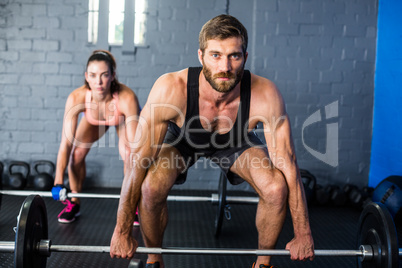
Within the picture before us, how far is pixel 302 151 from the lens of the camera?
3.93m

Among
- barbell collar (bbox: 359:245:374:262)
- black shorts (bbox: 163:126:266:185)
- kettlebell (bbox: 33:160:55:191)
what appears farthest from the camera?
kettlebell (bbox: 33:160:55:191)

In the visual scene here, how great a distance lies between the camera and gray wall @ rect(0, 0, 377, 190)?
3777 millimetres

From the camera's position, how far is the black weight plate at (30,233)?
5.04ft

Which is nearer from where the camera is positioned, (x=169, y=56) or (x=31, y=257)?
(x=31, y=257)

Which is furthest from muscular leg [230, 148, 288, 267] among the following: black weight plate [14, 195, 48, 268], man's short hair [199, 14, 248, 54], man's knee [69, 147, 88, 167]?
man's knee [69, 147, 88, 167]

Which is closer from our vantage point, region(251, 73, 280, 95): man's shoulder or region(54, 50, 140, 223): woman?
region(251, 73, 280, 95): man's shoulder

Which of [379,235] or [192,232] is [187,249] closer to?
[379,235]

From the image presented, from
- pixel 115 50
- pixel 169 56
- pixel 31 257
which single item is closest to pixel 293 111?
pixel 169 56

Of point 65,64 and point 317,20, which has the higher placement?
point 317,20

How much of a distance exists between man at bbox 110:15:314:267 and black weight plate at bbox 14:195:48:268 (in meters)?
0.32

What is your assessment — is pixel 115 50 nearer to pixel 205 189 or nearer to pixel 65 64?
pixel 65 64

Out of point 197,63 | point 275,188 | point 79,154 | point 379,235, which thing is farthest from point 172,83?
point 197,63

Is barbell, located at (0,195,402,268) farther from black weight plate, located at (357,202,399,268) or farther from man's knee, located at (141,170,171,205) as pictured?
man's knee, located at (141,170,171,205)

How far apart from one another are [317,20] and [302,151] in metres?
1.21
